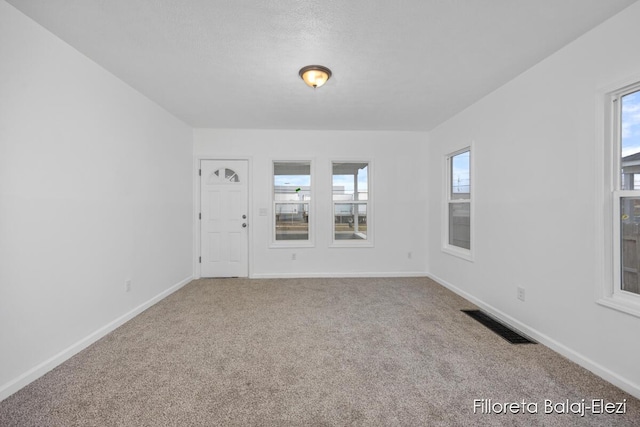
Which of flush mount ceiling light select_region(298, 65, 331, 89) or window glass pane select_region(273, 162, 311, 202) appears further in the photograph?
window glass pane select_region(273, 162, 311, 202)

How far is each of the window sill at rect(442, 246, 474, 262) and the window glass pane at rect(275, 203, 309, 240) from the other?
2254 millimetres

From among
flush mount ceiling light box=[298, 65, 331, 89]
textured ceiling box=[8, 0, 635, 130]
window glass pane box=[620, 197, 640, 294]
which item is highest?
textured ceiling box=[8, 0, 635, 130]

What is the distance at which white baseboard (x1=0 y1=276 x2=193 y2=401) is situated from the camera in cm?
175

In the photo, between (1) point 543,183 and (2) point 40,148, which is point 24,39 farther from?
(1) point 543,183

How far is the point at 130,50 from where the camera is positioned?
88.6 inches

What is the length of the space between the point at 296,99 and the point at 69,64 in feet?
6.75

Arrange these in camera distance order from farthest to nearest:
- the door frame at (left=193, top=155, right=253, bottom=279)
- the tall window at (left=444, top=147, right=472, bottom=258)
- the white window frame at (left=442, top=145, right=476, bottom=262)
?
1. the door frame at (left=193, top=155, right=253, bottom=279)
2. the tall window at (left=444, top=147, right=472, bottom=258)
3. the white window frame at (left=442, top=145, right=476, bottom=262)

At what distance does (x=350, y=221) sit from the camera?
15.7 feet

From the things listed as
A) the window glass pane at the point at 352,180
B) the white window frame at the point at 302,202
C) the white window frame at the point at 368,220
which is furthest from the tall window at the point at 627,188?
the white window frame at the point at 302,202

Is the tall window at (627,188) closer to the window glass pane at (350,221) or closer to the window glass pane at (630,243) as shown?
the window glass pane at (630,243)

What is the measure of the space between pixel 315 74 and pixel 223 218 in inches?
116

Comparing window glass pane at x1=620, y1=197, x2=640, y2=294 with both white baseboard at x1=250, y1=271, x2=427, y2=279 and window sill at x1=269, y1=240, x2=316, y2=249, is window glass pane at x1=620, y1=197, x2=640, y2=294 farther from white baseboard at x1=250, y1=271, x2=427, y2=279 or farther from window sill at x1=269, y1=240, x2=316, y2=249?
window sill at x1=269, y1=240, x2=316, y2=249

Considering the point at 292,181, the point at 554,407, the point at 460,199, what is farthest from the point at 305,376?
the point at 292,181

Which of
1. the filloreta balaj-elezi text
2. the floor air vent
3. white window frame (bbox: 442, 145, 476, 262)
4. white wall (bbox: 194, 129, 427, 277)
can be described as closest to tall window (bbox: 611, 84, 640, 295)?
the filloreta balaj-elezi text
